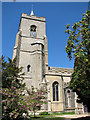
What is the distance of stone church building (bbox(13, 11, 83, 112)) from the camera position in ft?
70.4

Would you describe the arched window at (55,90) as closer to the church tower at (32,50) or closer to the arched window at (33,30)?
the church tower at (32,50)

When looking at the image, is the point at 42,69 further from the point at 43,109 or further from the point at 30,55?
the point at 43,109

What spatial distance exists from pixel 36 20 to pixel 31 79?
15356mm

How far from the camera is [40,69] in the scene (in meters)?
22.9

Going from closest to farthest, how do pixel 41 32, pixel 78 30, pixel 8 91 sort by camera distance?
pixel 78 30
pixel 8 91
pixel 41 32

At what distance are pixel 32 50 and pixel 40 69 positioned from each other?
17.1ft

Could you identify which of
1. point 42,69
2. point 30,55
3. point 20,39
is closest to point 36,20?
point 20,39

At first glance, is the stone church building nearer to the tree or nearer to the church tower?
the church tower

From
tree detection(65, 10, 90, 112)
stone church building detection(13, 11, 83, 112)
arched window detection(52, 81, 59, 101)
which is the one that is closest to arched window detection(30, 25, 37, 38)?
stone church building detection(13, 11, 83, 112)

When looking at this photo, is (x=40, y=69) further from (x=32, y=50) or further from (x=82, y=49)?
(x=82, y=49)

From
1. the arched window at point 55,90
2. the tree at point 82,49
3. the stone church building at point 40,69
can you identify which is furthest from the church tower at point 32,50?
the tree at point 82,49

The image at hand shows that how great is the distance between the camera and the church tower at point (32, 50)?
23.0 metres

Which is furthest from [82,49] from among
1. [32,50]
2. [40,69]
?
[32,50]

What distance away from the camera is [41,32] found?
28828mm
